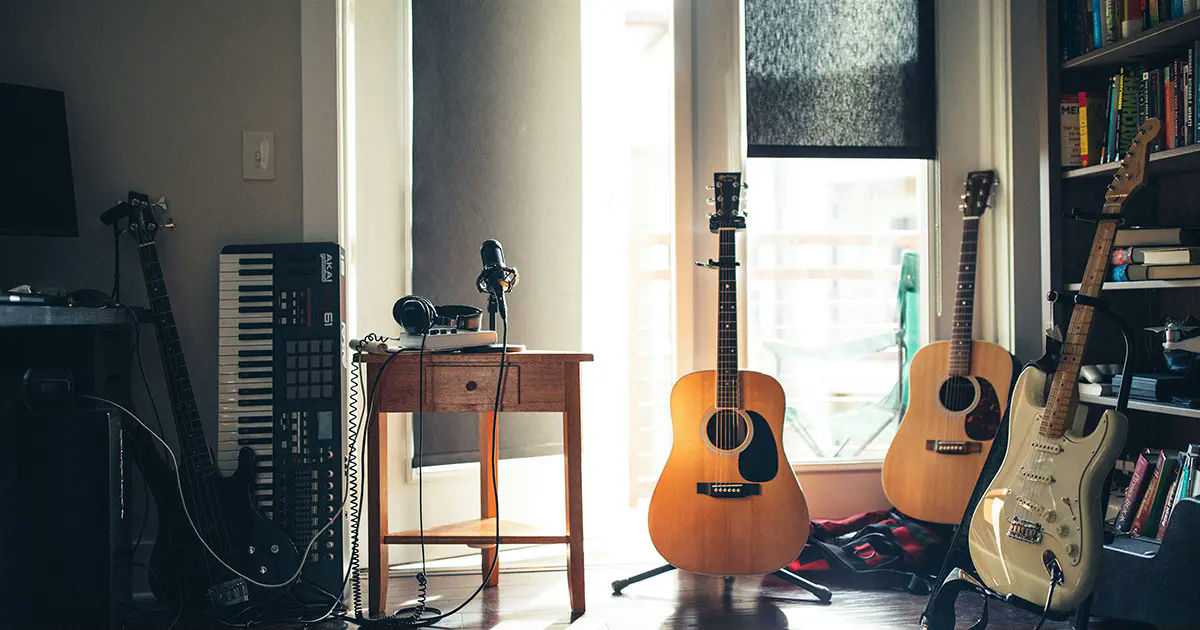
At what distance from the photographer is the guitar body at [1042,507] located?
1.83 m

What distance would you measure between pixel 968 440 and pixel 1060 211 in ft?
2.42

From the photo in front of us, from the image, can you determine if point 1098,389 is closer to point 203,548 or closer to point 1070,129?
point 1070,129

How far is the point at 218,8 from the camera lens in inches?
97.2

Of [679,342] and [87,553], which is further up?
[679,342]

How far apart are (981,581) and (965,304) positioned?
3.30 feet

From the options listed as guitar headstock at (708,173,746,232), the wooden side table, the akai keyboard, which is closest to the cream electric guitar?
guitar headstock at (708,173,746,232)

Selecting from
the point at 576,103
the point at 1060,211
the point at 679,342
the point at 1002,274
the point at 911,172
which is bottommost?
the point at 679,342

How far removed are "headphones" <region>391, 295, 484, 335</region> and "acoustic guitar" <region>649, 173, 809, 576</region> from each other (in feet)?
2.05

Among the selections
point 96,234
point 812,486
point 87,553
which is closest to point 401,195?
point 96,234

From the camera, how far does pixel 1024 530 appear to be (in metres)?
1.92

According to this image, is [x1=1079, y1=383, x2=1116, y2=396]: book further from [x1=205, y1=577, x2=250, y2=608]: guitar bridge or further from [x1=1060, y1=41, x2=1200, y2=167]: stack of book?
[x1=205, y1=577, x2=250, y2=608]: guitar bridge

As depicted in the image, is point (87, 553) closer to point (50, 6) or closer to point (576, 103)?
point (50, 6)

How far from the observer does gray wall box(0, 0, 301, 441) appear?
2414 mm

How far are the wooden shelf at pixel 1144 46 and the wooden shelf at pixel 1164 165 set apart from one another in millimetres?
287
